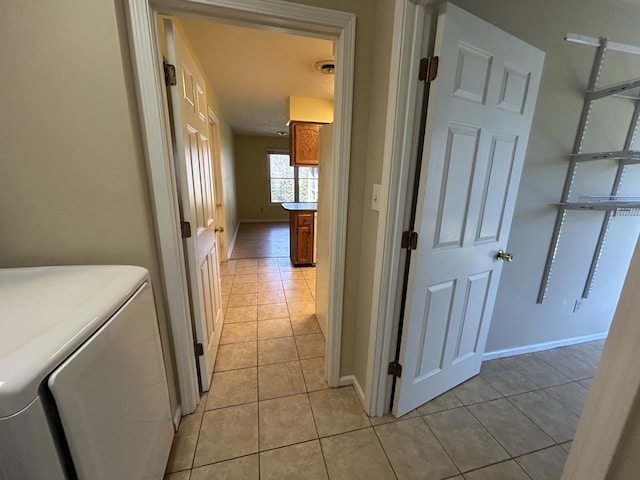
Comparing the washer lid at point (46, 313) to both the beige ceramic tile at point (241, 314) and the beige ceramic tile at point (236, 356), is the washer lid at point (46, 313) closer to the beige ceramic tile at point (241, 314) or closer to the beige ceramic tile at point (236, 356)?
the beige ceramic tile at point (236, 356)

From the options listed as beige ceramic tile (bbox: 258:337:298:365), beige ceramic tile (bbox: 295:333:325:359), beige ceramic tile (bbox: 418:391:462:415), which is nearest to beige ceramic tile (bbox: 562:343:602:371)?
beige ceramic tile (bbox: 418:391:462:415)

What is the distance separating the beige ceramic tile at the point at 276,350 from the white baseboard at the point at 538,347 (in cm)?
143

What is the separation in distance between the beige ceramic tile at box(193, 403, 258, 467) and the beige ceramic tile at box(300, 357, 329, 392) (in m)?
0.36

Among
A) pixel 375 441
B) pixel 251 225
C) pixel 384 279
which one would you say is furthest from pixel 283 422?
pixel 251 225

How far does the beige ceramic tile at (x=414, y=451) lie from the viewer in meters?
1.22

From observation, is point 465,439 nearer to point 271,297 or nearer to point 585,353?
point 585,353

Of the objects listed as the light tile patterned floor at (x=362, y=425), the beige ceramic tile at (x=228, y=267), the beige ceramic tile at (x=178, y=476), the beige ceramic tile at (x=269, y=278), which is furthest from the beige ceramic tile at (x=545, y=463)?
the beige ceramic tile at (x=228, y=267)

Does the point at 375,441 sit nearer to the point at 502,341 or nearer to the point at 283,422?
the point at 283,422

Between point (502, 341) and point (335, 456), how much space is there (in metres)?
1.48

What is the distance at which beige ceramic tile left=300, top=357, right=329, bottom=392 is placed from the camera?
1.70 metres

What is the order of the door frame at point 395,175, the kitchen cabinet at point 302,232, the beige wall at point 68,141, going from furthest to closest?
the kitchen cabinet at point 302,232, the door frame at point 395,175, the beige wall at point 68,141

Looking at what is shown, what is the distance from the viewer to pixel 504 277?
1.78 metres

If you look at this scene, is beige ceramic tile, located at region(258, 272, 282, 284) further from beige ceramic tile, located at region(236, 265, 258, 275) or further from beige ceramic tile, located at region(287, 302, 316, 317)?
beige ceramic tile, located at region(287, 302, 316, 317)

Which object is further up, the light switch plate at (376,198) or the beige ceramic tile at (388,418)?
the light switch plate at (376,198)
